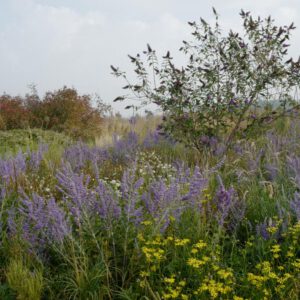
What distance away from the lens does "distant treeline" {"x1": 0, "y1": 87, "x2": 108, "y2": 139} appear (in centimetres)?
1301

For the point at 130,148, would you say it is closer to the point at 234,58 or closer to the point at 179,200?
the point at 234,58

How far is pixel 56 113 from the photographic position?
13.7 m

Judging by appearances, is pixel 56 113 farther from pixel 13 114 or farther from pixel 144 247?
pixel 144 247

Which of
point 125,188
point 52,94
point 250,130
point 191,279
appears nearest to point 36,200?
point 125,188

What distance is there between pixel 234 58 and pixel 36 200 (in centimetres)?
411

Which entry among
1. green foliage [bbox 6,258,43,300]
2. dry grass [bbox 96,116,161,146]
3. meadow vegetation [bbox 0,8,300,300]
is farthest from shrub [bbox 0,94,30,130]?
green foliage [bbox 6,258,43,300]

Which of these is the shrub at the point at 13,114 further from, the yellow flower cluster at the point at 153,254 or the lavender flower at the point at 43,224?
the yellow flower cluster at the point at 153,254

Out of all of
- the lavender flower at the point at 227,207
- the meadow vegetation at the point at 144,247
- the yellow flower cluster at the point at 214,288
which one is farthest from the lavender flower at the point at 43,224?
the lavender flower at the point at 227,207

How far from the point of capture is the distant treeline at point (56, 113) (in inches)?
512

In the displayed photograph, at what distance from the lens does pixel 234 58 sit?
600 cm

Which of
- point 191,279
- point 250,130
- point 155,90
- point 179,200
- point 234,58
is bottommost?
point 191,279

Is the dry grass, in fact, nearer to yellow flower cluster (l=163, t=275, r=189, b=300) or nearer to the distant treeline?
the distant treeline

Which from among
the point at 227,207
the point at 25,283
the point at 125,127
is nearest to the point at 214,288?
the point at 227,207

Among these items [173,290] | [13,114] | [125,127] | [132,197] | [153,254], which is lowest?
[173,290]
